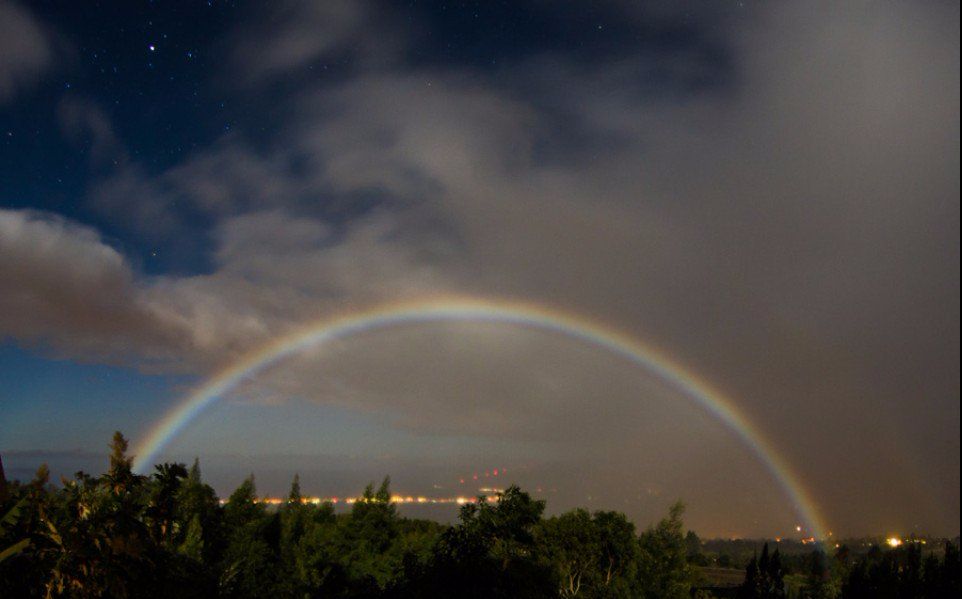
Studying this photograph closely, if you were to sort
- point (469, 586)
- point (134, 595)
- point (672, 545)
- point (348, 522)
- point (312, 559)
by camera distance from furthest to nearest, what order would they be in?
point (348, 522), point (312, 559), point (672, 545), point (469, 586), point (134, 595)

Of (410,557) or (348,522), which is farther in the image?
(348,522)

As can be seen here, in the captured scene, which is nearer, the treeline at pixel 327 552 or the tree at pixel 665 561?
the treeline at pixel 327 552

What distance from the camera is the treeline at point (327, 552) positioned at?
6.86 meters

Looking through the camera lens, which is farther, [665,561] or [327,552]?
[327,552]

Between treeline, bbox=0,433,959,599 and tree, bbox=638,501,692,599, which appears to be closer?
treeline, bbox=0,433,959,599

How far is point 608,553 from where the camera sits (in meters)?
39.9

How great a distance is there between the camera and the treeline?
6.86 meters

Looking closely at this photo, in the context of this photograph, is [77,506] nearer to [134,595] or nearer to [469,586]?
[134,595]

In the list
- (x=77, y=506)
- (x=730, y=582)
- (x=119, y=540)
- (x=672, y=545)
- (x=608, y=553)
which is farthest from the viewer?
(x=730, y=582)

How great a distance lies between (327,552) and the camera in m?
50.7

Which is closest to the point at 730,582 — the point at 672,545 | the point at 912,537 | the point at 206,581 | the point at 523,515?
the point at 912,537

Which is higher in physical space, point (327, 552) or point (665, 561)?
point (665, 561)

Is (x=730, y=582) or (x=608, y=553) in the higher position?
(x=608, y=553)

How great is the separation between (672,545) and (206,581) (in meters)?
43.9
